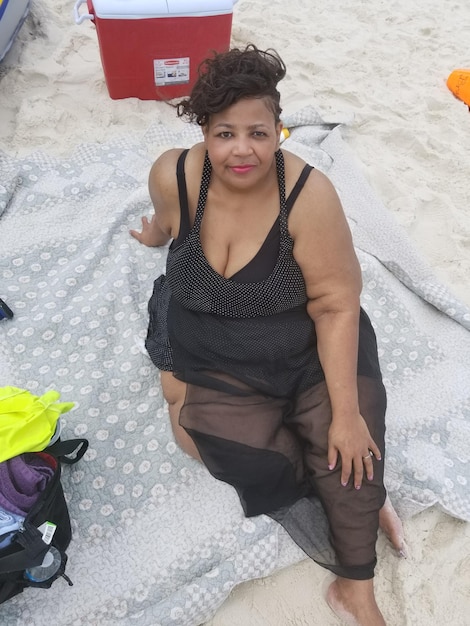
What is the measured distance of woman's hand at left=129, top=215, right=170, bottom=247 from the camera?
2.12 m

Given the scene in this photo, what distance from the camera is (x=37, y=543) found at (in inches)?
49.1

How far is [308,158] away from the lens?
2.69 metres

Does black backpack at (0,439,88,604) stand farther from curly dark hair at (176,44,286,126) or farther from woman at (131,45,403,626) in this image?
curly dark hair at (176,44,286,126)

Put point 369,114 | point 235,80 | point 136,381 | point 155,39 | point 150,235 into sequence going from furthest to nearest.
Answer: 1. point 369,114
2. point 155,39
3. point 150,235
4. point 136,381
5. point 235,80

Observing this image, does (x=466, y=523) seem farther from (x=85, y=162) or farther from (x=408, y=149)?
(x=85, y=162)

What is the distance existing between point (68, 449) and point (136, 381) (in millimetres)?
378

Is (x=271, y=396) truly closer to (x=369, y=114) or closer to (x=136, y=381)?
(x=136, y=381)

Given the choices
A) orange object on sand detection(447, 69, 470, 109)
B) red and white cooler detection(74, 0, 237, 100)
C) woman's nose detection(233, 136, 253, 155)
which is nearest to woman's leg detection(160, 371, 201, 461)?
woman's nose detection(233, 136, 253, 155)

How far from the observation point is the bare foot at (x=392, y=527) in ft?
5.03

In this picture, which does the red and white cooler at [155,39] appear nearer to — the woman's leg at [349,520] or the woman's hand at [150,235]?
the woman's hand at [150,235]

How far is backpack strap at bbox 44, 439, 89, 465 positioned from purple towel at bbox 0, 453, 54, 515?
7 cm

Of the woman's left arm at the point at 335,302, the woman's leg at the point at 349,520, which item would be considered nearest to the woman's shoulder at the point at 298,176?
the woman's left arm at the point at 335,302

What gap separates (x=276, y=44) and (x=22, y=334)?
269 cm

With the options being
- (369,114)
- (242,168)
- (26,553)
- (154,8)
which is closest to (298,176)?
(242,168)
